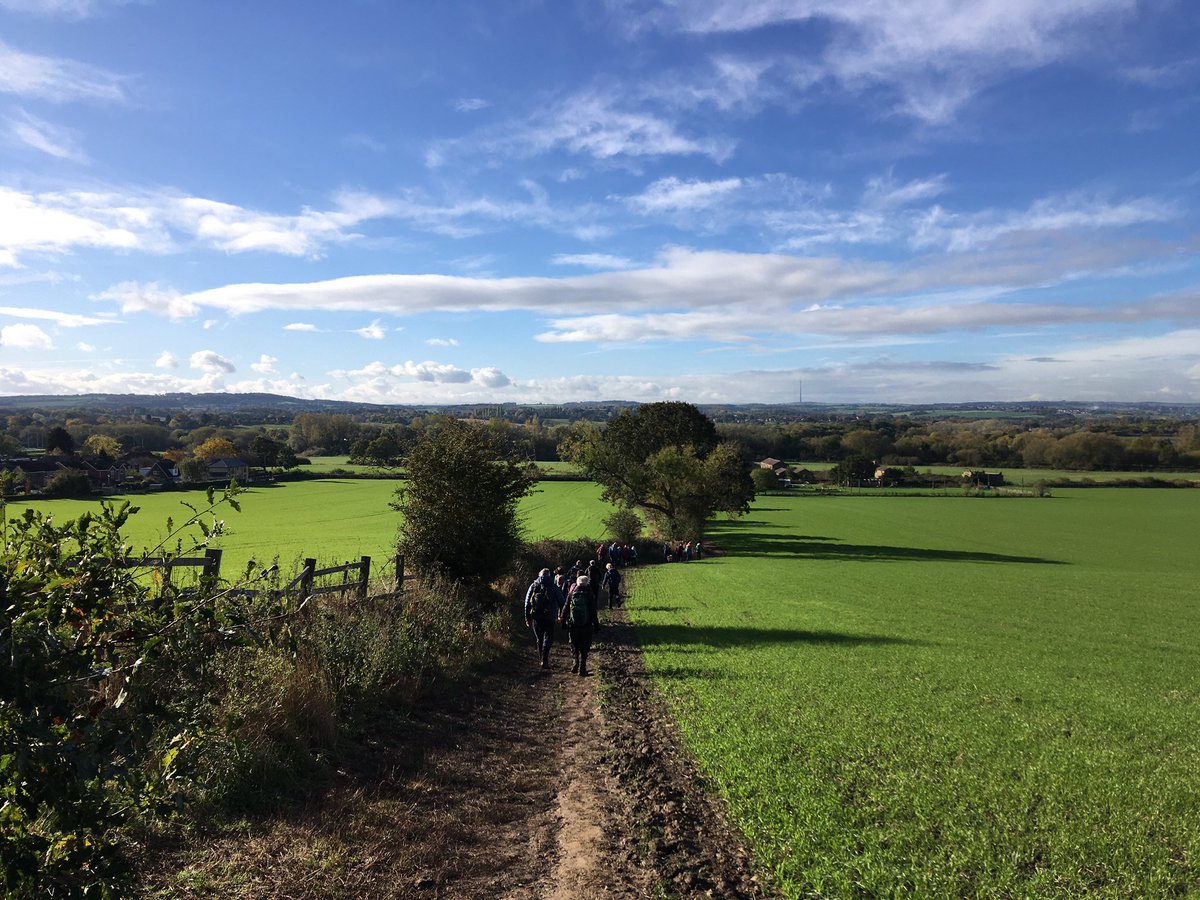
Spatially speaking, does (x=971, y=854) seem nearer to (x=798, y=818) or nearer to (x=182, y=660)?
(x=798, y=818)

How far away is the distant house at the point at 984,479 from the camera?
338 ft

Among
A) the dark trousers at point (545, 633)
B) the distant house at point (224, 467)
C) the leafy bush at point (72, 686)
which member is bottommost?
the distant house at point (224, 467)

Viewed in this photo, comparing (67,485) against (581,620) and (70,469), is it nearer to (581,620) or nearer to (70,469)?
(70,469)

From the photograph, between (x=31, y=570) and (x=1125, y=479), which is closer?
(x=31, y=570)

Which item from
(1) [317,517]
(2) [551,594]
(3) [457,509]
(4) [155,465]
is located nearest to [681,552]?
(3) [457,509]

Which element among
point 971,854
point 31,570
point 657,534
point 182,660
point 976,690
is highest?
point 31,570

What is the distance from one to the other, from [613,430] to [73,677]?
2323 inches

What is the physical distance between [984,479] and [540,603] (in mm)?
110460

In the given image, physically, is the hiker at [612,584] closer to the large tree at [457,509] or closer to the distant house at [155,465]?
the large tree at [457,509]

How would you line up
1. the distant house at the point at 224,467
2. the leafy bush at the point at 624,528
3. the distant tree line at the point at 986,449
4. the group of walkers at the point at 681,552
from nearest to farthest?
the group of walkers at the point at 681,552 → the leafy bush at the point at 624,528 → the distant house at the point at 224,467 → the distant tree line at the point at 986,449

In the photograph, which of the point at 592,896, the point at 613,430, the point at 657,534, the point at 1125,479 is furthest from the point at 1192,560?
the point at 1125,479

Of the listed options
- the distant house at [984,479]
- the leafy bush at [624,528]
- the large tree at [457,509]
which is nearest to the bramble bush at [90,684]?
the large tree at [457,509]

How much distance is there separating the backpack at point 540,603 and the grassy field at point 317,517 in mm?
15024

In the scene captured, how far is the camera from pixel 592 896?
568cm
